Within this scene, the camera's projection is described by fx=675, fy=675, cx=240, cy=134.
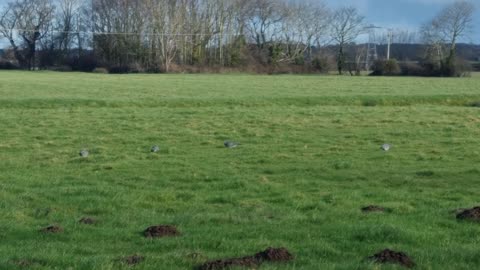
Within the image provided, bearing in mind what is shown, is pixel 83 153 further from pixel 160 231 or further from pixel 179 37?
pixel 179 37

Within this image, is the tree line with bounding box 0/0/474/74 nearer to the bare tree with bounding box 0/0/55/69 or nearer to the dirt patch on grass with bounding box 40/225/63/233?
the bare tree with bounding box 0/0/55/69

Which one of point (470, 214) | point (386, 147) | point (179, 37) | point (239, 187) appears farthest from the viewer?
point (179, 37)

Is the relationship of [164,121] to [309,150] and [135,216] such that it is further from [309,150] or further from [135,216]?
[135,216]

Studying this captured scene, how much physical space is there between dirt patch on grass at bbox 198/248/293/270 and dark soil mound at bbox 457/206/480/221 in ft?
12.0

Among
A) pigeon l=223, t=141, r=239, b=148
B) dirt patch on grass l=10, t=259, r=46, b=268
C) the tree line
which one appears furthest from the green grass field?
the tree line

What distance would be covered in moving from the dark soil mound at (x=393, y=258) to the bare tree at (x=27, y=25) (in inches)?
5101

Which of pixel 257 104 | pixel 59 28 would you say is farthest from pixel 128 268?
pixel 59 28

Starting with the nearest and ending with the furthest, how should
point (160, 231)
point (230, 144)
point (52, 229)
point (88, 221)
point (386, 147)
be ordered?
1. point (160, 231)
2. point (52, 229)
3. point (88, 221)
4. point (386, 147)
5. point (230, 144)

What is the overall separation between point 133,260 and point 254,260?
1305mm

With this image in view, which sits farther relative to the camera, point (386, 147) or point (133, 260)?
point (386, 147)

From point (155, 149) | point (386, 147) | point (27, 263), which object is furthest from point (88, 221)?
point (386, 147)

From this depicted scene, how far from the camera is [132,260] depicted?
23.9ft

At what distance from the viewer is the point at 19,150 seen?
20469 mm

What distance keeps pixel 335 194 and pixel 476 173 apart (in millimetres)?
4440
